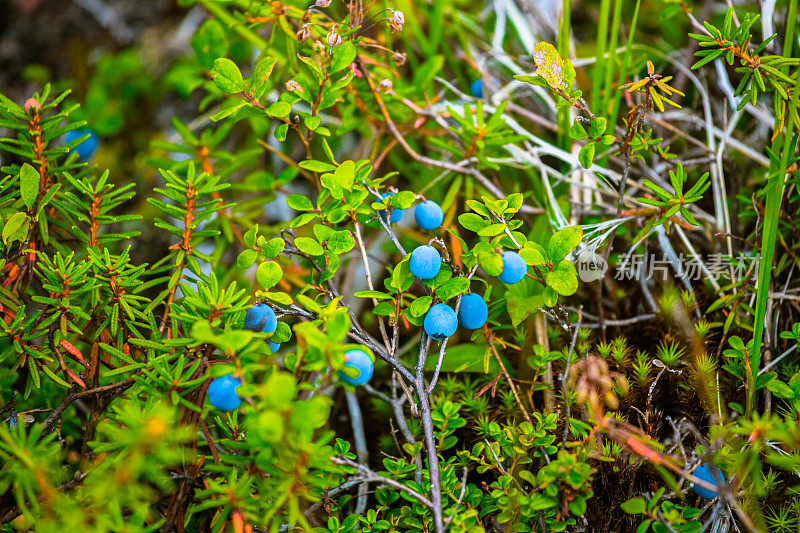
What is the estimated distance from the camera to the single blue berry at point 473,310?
3.25 feet

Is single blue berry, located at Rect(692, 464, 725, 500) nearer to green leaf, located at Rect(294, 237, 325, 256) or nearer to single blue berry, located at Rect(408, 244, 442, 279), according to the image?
single blue berry, located at Rect(408, 244, 442, 279)

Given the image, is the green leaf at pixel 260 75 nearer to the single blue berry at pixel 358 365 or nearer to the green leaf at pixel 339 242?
the green leaf at pixel 339 242

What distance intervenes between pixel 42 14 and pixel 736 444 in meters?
2.73

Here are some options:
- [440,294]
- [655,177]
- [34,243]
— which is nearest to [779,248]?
[655,177]

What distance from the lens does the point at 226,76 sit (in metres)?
1.02

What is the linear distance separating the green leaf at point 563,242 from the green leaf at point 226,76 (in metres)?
0.62

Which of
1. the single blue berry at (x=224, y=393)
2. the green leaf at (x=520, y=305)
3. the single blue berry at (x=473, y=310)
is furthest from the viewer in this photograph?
the green leaf at (x=520, y=305)

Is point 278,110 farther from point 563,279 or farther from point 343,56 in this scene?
point 563,279

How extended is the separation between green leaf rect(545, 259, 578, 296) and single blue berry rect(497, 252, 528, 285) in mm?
53

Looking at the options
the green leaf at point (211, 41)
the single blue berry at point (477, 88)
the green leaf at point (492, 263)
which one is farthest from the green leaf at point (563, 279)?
the green leaf at point (211, 41)

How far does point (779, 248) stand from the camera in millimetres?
1280

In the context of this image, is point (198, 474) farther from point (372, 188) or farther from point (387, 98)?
point (387, 98)

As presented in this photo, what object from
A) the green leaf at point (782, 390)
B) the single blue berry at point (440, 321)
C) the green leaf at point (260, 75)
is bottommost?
the green leaf at point (782, 390)

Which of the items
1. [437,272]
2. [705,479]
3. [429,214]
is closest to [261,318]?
[437,272]
